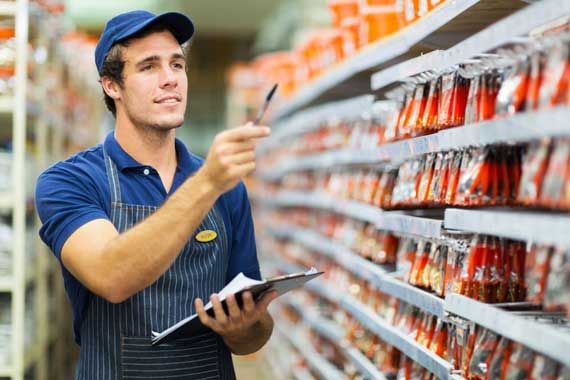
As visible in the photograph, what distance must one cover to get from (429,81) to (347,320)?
199 cm

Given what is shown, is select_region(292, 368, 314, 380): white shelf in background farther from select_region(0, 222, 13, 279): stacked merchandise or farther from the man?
the man

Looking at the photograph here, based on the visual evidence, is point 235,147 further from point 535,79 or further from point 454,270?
point 454,270

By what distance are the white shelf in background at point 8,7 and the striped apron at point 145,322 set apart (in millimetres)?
1907

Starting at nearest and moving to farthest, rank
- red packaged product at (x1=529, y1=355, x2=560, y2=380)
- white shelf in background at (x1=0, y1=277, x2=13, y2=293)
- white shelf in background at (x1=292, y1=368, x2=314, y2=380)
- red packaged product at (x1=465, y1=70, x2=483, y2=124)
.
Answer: red packaged product at (x1=529, y1=355, x2=560, y2=380)
red packaged product at (x1=465, y1=70, x2=483, y2=124)
white shelf in background at (x1=0, y1=277, x2=13, y2=293)
white shelf in background at (x1=292, y1=368, x2=314, y2=380)

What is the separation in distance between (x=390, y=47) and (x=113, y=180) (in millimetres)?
1267

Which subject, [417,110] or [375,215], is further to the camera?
[375,215]

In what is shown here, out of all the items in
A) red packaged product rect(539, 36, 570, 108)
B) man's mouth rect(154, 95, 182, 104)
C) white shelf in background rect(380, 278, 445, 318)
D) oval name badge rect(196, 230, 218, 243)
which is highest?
man's mouth rect(154, 95, 182, 104)

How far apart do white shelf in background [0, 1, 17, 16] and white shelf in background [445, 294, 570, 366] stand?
8.76 ft

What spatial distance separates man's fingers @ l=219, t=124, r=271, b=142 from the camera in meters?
2.11

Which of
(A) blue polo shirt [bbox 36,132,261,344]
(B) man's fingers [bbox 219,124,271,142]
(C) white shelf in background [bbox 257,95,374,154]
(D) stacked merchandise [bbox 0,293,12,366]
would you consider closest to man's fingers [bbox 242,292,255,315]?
(A) blue polo shirt [bbox 36,132,261,344]

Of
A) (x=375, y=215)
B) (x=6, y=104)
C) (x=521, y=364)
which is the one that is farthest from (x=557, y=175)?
(x=6, y=104)

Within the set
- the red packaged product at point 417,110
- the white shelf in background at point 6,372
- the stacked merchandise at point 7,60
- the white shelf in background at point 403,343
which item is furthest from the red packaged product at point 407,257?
the stacked merchandise at point 7,60

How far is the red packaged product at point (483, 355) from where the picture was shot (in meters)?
2.36

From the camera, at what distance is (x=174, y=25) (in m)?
2.76
